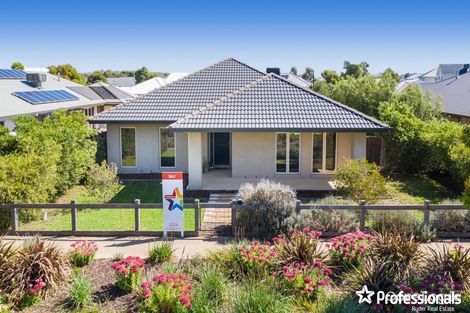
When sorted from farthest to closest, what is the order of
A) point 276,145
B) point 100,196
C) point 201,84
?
1. point 201,84
2. point 276,145
3. point 100,196

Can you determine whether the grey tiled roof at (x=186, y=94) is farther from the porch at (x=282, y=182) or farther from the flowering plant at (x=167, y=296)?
the flowering plant at (x=167, y=296)

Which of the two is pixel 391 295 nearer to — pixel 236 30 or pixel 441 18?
pixel 441 18

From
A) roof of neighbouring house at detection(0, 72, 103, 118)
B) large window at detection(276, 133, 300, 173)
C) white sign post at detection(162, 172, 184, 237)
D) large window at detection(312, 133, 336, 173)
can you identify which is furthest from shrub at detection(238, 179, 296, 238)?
roof of neighbouring house at detection(0, 72, 103, 118)

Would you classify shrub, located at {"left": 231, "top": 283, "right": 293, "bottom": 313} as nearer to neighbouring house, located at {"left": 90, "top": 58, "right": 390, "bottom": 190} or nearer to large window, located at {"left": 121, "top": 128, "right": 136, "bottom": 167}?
neighbouring house, located at {"left": 90, "top": 58, "right": 390, "bottom": 190}

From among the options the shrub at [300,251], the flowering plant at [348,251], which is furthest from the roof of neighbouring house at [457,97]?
the shrub at [300,251]

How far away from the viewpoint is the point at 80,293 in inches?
307

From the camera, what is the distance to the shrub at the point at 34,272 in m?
7.89

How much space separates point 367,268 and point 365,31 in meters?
16.3

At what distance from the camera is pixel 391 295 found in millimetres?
7629

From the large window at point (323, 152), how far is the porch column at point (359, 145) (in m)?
1.52

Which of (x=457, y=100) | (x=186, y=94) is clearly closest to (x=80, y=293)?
(x=186, y=94)

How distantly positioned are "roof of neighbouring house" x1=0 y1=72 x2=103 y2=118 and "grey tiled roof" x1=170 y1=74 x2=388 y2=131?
10336mm

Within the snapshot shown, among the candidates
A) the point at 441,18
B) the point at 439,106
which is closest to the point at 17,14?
the point at 441,18

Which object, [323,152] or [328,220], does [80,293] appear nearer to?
[328,220]
